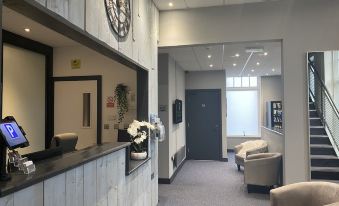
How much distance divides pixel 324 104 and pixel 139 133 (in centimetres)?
272

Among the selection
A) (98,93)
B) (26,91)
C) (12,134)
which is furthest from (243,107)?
(12,134)

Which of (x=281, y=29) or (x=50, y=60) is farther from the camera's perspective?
(x=50, y=60)

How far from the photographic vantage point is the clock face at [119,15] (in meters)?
2.56

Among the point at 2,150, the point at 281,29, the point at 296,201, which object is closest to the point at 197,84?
the point at 281,29

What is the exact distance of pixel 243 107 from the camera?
10.1 meters

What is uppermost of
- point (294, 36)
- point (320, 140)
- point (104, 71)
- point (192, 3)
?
point (192, 3)

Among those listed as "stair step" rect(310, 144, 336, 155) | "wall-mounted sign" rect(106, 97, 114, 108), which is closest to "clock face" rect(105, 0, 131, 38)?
"wall-mounted sign" rect(106, 97, 114, 108)

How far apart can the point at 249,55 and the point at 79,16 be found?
15.7ft

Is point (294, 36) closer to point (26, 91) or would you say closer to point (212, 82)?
point (212, 82)

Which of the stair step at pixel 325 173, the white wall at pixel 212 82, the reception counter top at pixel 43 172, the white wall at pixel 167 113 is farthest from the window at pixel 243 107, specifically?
the reception counter top at pixel 43 172

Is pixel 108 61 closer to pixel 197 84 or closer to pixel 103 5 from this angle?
pixel 103 5

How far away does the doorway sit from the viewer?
508cm

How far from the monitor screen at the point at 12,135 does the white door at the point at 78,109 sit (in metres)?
3.61

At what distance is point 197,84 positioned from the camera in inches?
332
